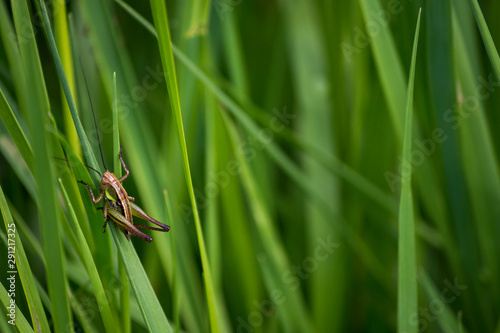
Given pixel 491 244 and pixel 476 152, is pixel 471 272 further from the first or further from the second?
pixel 476 152

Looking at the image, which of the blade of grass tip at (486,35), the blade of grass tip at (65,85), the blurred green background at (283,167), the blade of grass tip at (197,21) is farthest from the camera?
the blade of grass tip at (197,21)

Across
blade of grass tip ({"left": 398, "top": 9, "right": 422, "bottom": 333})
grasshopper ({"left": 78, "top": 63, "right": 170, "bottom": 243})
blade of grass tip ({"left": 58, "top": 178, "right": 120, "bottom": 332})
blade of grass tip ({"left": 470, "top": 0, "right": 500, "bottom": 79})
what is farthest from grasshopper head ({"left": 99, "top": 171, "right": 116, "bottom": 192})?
blade of grass tip ({"left": 470, "top": 0, "right": 500, "bottom": 79})

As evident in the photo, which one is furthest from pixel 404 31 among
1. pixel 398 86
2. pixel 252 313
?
pixel 252 313

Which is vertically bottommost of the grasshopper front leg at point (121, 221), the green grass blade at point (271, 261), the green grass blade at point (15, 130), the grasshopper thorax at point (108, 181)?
the green grass blade at point (271, 261)

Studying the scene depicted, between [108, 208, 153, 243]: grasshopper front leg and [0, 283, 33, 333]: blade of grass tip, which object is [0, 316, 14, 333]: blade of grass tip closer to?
[0, 283, 33, 333]: blade of grass tip

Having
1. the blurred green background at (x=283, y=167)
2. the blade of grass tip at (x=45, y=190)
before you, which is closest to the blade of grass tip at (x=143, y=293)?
the blurred green background at (x=283, y=167)

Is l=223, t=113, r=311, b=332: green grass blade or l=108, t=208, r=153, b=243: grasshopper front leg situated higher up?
l=108, t=208, r=153, b=243: grasshopper front leg

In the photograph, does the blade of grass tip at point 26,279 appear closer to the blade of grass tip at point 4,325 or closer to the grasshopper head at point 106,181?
the blade of grass tip at point 4,325

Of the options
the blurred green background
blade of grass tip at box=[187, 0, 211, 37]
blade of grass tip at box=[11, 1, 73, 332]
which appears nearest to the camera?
blade of grass tip at box=[11, 1, 73, 332]

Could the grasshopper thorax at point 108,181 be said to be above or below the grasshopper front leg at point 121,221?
above
